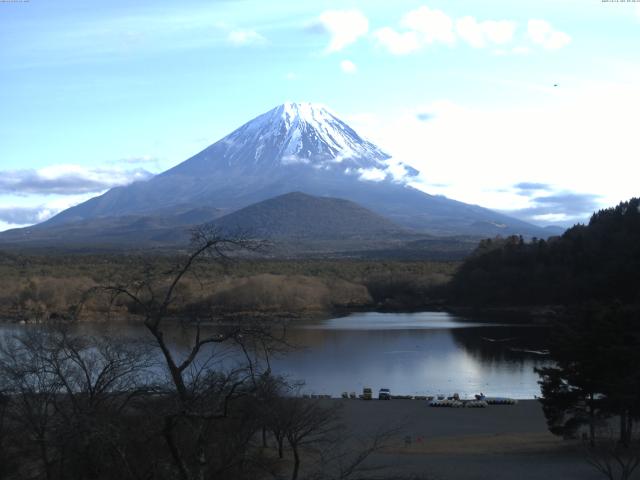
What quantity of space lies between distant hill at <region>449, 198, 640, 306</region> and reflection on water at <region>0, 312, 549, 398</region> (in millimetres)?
8123

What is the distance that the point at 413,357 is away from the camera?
1145 inches

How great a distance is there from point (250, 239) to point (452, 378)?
823 inches

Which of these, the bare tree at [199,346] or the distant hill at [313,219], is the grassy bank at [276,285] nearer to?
the bare tree at [199,346]

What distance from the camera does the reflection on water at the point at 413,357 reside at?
23.5 m

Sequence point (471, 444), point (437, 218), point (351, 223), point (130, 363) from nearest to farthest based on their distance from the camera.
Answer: point (130, 363)
point (471, 444)
point (351, 223)
point (437, 218)

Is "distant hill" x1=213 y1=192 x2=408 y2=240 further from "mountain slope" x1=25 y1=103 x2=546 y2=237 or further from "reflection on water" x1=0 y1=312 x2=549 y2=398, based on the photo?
"reflection on water" x1=0 y1=312 x2=549 y2=398

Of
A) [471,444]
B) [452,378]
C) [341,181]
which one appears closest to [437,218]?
[341,181]

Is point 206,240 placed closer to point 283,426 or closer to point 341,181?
point 283,426

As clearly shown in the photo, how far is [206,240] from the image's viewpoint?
4723 millimetres

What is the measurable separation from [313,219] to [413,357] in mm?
96923

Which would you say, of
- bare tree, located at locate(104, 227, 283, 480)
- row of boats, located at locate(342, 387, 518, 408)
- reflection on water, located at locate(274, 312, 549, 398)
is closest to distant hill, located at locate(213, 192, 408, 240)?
reflection on water, located at locate(274, 312, 549, 398)

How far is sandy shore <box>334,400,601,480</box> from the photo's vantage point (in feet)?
39.1

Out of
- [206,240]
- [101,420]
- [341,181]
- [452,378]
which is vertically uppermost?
[341,181]

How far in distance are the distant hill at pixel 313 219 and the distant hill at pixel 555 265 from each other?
198 ft
